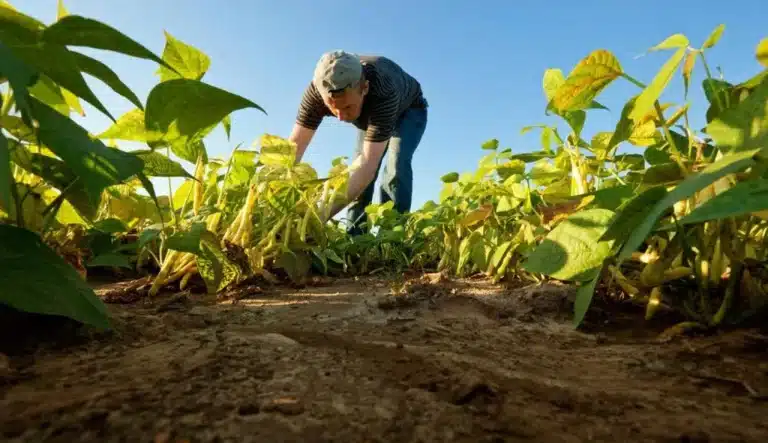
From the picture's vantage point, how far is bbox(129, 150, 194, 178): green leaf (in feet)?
3.32

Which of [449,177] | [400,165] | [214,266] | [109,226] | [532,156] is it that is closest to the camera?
[109,226]

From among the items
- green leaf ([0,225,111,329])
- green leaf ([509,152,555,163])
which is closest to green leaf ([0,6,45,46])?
green leaf ([0,225,111,329])

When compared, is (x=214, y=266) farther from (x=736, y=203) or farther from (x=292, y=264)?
(x=736, y=203)

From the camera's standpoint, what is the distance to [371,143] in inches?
124

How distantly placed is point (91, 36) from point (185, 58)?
21.2 inches

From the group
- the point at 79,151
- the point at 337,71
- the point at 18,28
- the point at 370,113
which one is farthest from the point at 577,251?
the point at 370,113

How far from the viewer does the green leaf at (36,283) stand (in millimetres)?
635

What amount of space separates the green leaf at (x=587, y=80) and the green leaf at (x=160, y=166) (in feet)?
2.52

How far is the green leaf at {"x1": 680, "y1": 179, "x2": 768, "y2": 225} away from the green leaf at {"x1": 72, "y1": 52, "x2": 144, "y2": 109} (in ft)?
2.35

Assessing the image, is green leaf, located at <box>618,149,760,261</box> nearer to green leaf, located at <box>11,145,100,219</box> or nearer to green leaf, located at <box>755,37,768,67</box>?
Answer: green leaf, located at <box>755,37,768,67</box>

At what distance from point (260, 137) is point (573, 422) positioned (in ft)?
4.51

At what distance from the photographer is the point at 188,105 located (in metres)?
0.82

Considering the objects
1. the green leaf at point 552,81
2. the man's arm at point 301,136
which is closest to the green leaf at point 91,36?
the green leaf at point 552,81

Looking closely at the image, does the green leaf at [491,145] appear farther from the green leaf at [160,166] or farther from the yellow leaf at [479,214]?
the green leaf at [160,166]
